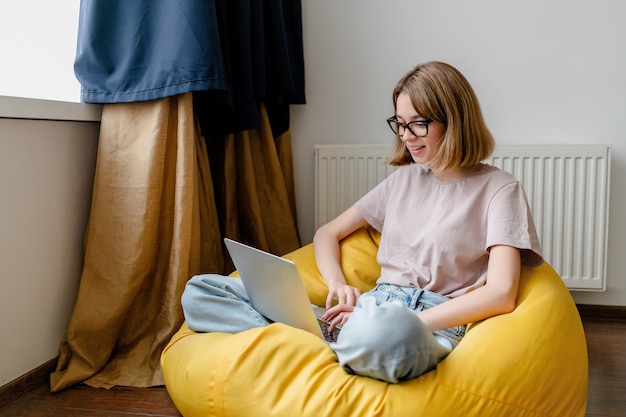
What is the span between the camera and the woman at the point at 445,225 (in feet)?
4.36

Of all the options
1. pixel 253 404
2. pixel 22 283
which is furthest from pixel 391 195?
pixel 22 283

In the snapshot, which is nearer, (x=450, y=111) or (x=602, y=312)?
(x=450, y=111)

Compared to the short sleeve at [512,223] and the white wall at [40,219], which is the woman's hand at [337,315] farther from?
the white wall at [40,219]

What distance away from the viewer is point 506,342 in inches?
48.3

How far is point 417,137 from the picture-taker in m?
1.45

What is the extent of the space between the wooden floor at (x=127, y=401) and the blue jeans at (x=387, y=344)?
610 mm

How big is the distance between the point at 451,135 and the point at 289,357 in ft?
2.05

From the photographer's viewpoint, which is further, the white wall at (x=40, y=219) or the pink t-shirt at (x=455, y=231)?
the white wall at (x=40, y=219)

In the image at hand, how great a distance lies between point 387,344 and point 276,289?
1.02ft

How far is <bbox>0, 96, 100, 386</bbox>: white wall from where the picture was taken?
1579mm

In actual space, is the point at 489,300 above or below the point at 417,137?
below

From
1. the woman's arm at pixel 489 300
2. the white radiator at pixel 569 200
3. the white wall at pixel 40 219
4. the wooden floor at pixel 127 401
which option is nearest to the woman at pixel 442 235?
the woman's arm at pixel 489 300

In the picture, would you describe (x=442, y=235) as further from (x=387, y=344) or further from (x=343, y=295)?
(x=387, y=344)

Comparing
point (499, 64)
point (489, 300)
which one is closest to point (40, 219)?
point (489, 300)
